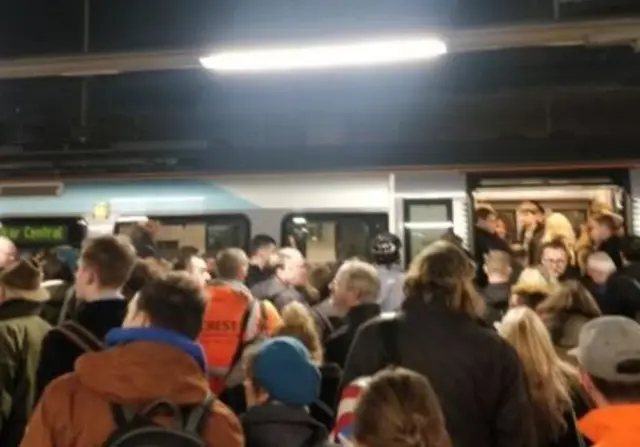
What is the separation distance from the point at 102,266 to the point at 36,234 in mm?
5616

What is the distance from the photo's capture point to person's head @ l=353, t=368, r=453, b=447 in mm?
2098

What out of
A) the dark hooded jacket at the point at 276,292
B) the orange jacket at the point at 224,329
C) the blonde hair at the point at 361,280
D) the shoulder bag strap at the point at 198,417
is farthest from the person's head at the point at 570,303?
the shoulder bag strap at the point at 198,417

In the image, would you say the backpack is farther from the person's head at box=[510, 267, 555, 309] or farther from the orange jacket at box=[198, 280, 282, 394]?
the person's head at box=[510, 267, 555, 309]

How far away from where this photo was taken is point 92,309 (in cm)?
341

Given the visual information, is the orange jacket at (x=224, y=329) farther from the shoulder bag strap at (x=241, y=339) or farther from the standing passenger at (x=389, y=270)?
the standing passenger at (x=389, y=270)

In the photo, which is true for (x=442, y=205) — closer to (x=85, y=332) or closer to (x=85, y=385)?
(x=85, y=332)

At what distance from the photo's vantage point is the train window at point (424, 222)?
7637 millimetres

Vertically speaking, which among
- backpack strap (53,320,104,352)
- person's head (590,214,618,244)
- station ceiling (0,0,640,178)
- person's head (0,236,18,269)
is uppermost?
station ceiling (0,0,640,178)

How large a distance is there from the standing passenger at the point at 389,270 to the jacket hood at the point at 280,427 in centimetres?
344

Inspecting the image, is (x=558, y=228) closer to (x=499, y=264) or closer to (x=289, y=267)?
(x=499, y=264)

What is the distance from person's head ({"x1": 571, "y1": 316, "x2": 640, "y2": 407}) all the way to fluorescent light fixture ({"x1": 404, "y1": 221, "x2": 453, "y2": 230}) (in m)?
5.13

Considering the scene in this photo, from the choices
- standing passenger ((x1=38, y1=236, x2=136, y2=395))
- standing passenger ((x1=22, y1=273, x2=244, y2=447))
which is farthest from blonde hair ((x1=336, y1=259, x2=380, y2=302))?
standing passenger ((x1=22, y1=273, x2=244, y2=447))

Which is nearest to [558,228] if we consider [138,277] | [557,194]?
[557,194]

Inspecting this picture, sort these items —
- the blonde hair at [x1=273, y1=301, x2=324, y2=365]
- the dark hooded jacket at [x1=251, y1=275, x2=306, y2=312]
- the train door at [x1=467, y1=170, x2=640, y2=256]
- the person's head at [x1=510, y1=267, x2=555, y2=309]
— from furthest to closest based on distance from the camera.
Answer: the train door at [x1=467, y1=170, x2=640, y2=256] < the dark hooded jacket at [x1=251, y1=275, x2=306, y2=312] < the person's head at [x1=510, y1=267, x2=555, y2=309] < the blonde hair at [x1=273, y1=301, x2=324, y2=365]
